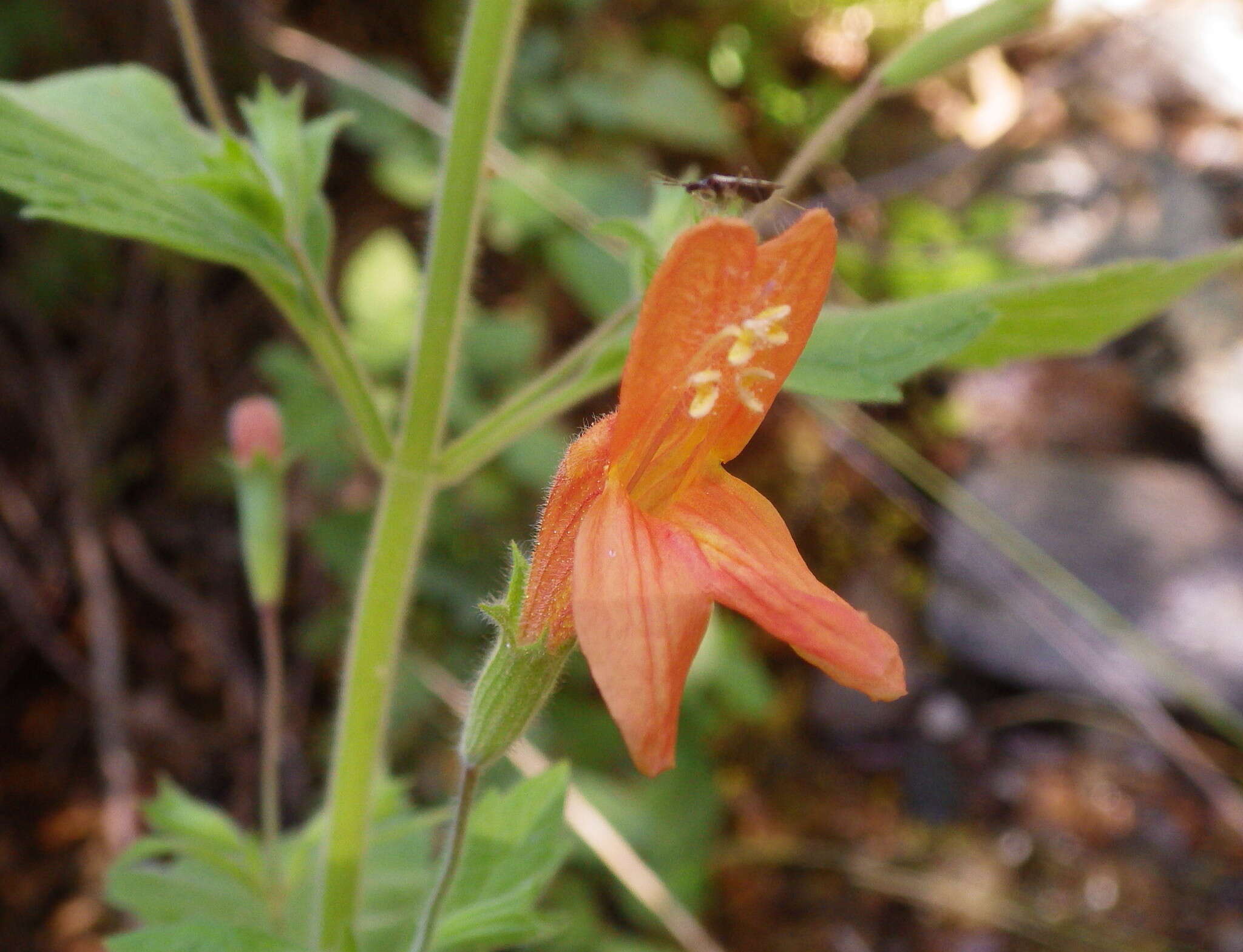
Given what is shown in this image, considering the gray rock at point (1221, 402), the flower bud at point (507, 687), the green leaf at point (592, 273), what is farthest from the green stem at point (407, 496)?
the gray rock at point (1221, 402)

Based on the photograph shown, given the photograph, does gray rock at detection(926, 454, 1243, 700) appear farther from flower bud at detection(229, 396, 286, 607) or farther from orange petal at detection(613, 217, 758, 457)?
orange petal at detection(613, 217, 758, 457)

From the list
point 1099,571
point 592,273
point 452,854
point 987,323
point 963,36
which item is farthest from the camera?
point 1099,571

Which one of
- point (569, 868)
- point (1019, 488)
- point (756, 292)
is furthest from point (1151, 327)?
point (756, 292)

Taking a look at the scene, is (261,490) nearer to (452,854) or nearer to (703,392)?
(452,854)

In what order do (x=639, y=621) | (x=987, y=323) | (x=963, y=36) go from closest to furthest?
1. (x=639, y=621)
2. (x=987, y=323)
3. (x=963, y=36)

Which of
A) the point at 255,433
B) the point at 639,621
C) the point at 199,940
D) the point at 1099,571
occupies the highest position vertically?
the point at 1099,571

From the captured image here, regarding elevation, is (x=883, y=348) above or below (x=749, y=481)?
below

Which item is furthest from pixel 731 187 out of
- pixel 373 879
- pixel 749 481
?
pixel 749 481
